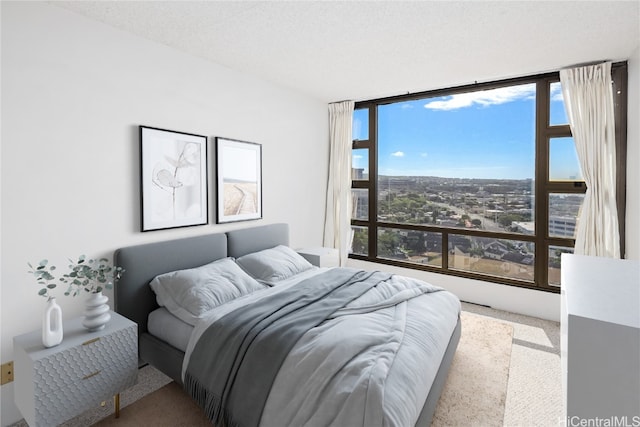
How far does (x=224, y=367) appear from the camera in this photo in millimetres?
1851

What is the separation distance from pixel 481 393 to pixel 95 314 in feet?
8.42

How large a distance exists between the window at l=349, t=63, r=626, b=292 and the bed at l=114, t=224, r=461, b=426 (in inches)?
62.3

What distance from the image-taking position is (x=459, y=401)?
215cm

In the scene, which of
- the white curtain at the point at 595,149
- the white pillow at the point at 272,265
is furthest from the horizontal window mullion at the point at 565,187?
the white pillow at the point at 272,265

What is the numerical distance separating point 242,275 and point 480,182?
2.95m

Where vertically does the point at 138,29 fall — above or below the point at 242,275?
above

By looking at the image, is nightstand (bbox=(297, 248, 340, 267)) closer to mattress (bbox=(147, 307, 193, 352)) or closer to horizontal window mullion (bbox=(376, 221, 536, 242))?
horizontal window mullion (bbox=(376, 221, 536, 242))

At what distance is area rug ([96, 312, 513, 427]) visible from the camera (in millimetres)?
1986

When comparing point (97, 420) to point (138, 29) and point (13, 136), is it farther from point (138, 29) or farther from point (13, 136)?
point (138, 29)

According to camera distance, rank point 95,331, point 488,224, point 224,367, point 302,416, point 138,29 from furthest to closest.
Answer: point 488,224, point 138,29, point 95,331, point 224,367, point 302,416

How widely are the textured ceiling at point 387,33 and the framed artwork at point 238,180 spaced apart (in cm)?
81

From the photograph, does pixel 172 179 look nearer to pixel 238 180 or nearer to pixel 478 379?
pixel 238 180


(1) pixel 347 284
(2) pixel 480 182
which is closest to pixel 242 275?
(1) pixel 347 284

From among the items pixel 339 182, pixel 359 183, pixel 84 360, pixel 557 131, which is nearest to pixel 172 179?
pixel 84 360
